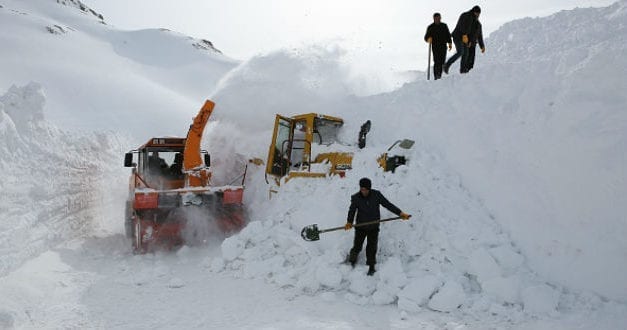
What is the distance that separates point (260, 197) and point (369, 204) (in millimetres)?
3884

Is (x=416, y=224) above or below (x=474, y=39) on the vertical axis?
below

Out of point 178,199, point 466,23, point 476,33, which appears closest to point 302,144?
point 178,199

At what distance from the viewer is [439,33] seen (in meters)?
9.60

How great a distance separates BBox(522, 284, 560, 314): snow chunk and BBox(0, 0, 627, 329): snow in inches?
0.8

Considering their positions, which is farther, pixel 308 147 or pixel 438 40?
pixel 438 40

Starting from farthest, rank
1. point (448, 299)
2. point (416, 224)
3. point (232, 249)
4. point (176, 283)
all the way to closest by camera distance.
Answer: point (232, 249) → point (416, 224) → point (176, 283) → point (448, 299)

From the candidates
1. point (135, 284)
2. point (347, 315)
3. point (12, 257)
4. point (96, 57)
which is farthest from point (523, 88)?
point (96, 57)

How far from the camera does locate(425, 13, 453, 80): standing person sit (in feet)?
31.4

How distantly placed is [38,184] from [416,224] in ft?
20.5

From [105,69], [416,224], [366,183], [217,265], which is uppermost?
[105,69]

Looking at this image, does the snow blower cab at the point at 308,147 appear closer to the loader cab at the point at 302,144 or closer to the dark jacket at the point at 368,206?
the loader cab at the point at 302,144

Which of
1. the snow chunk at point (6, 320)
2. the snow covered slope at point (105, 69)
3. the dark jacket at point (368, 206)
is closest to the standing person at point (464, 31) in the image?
the dark jacket at point (368, 206)

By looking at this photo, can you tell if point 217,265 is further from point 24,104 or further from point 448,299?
point 24,104

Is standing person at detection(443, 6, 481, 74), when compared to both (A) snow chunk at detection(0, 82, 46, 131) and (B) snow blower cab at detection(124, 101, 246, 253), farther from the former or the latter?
(A) snow chunk at detection(0, 82, 46, 131)
